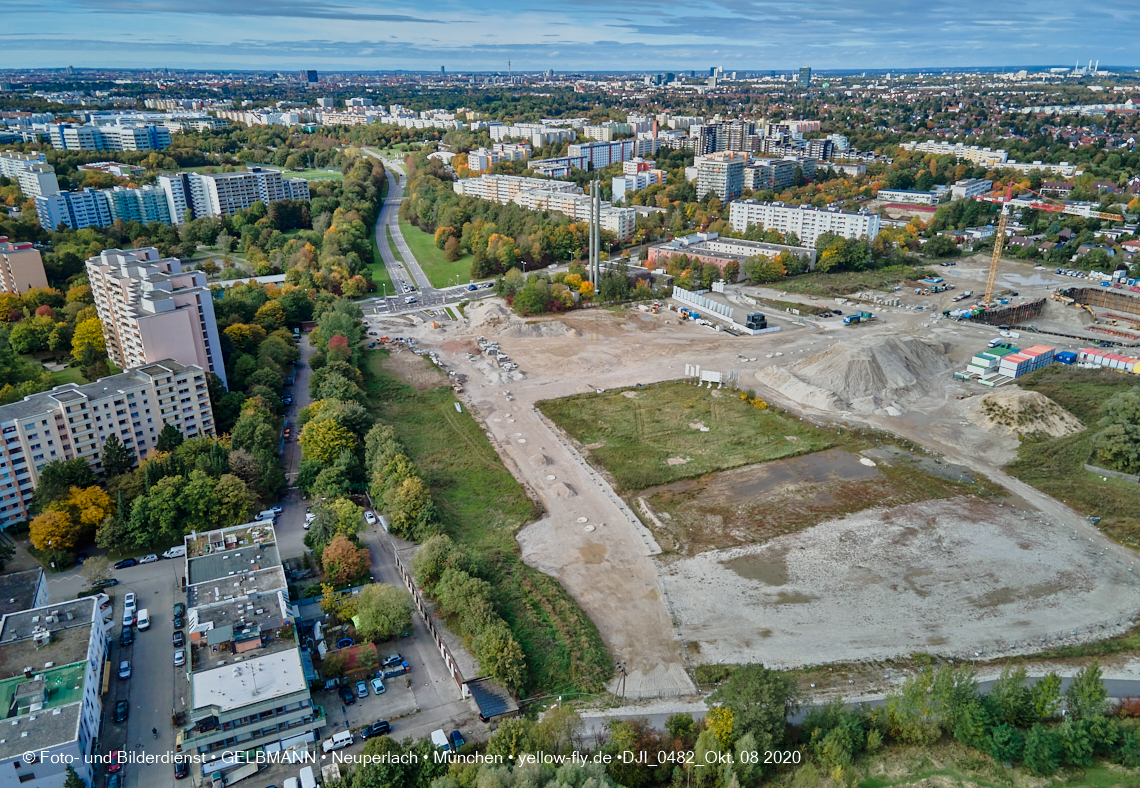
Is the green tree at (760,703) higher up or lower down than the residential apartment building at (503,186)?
lower down

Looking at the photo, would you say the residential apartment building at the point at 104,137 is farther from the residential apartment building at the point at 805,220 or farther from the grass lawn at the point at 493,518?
the residential apartment building at the point at 805,220

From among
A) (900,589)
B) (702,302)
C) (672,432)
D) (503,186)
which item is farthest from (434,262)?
(900,589)

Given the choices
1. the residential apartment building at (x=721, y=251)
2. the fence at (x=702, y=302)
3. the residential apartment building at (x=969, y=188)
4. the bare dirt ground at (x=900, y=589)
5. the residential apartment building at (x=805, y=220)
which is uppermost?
the residential apartment building at (x=969, y=188)

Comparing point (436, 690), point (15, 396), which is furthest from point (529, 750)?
point (15, 396)

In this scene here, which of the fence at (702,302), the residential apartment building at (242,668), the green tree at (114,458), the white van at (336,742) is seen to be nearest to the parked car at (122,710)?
the residential apartment building at (242,668)

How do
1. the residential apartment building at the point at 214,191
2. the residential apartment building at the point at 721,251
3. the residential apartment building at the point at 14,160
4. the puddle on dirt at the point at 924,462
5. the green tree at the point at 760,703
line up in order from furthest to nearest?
the residential apartment building at the point at 214,191 < the residential apartment building at the point at 14,160 < the residential apartment building at the point at 721,251 < the puddle on dirt at the point at 924,462 < the green tree at the point at 760,703
